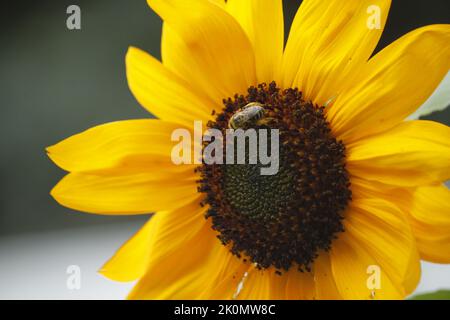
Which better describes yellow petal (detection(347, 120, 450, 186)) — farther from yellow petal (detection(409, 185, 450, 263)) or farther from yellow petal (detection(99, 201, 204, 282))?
yellow petal (detection(99, 201, 204, 282))

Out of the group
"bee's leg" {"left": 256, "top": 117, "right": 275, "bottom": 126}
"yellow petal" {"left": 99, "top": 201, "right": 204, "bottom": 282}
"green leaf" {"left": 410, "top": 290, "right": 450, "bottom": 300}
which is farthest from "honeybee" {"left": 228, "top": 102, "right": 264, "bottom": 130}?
"green leaf" {"left": 410, "top": 290, "right": 450, "bottom": 300}

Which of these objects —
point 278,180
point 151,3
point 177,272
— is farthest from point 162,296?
point 151,3

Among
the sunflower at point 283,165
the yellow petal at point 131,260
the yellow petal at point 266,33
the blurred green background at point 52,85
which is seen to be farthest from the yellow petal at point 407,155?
the blurred green background at point 52,85

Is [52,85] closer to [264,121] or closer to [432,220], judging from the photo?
[264,121]

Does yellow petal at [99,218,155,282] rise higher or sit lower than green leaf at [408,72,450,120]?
lower

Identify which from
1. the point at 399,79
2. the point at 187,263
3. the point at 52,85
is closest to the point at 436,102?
the point at 399,79

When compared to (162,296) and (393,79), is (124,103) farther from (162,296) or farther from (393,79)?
(393,79)
